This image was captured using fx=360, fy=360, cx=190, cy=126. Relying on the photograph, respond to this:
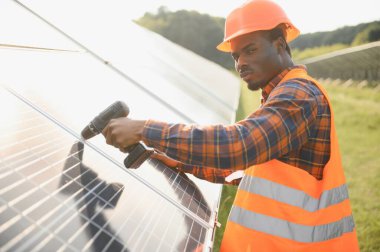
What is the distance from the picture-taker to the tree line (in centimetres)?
5672

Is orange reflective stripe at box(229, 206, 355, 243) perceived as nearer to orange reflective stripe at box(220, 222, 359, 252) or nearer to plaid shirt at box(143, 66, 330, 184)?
orange reflective stripe at box(220, 222, 359, 252)

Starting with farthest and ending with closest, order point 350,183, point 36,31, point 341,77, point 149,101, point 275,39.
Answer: point 341,77 < point 350,183 < point 149,101 < point 36,31 < point 275,39

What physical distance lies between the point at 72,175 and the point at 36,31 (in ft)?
6.78

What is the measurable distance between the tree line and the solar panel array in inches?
2080

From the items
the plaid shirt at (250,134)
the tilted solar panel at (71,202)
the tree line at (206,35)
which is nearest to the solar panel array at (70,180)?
the tilted solar panel at (71,202)

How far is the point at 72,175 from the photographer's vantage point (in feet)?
5.51

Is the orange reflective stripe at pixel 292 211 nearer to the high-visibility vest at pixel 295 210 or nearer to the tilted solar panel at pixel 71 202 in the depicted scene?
the high-visibility vest at pixel 295 210

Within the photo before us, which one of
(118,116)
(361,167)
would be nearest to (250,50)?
(118,116)

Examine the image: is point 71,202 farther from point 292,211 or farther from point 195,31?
point 195,31

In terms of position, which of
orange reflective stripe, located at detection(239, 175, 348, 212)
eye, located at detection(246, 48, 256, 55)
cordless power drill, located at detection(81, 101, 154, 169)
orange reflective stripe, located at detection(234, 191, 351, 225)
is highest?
eye, located at detection(246, 48, 256, 55)

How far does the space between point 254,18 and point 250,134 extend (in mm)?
905

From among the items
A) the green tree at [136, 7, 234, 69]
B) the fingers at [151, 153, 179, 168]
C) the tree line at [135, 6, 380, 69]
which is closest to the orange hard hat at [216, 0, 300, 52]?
the fingers at [151, 153, 179, 168]

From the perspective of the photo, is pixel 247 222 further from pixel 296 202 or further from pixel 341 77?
pixel 341 77

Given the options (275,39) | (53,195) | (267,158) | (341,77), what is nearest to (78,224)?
(53,195)
